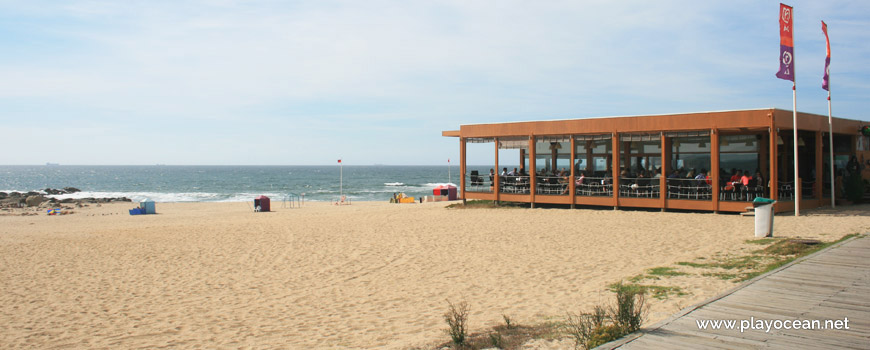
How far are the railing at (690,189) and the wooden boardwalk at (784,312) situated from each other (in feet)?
32.4

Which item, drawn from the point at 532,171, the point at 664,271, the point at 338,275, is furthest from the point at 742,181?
the point at 338,275

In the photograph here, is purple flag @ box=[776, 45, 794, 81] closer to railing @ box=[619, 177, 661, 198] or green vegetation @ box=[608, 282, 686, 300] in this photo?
railing @ box=[619, 177, 661, 198]

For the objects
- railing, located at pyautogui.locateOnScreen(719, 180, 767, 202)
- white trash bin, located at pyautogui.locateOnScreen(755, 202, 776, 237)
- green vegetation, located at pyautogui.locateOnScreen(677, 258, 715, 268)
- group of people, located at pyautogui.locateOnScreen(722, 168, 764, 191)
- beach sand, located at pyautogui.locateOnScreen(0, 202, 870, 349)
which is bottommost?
A: beach sand, located at pyautogui.locateOnScreen(0, 202, 870, 349)

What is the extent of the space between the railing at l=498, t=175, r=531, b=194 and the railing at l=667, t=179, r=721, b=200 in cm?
525

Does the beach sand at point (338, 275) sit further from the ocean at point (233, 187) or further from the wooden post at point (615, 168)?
the ocean at point (233, 187)

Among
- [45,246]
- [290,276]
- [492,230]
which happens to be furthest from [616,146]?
[45,246]

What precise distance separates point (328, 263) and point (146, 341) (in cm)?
481

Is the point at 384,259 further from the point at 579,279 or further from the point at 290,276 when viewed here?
the point at 579,279

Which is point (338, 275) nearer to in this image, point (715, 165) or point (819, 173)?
point (715, 165)

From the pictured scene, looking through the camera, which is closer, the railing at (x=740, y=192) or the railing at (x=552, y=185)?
the railing at (x=740, y=192)

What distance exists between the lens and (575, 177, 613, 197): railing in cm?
1958

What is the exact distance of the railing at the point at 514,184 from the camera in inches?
856

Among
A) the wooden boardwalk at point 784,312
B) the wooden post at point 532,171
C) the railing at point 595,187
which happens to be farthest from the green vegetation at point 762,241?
the wooden post at point 532,171

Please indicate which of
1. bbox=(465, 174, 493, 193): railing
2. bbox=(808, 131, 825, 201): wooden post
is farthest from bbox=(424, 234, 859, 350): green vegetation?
bbox=(465, 174, 493, 193): railing
